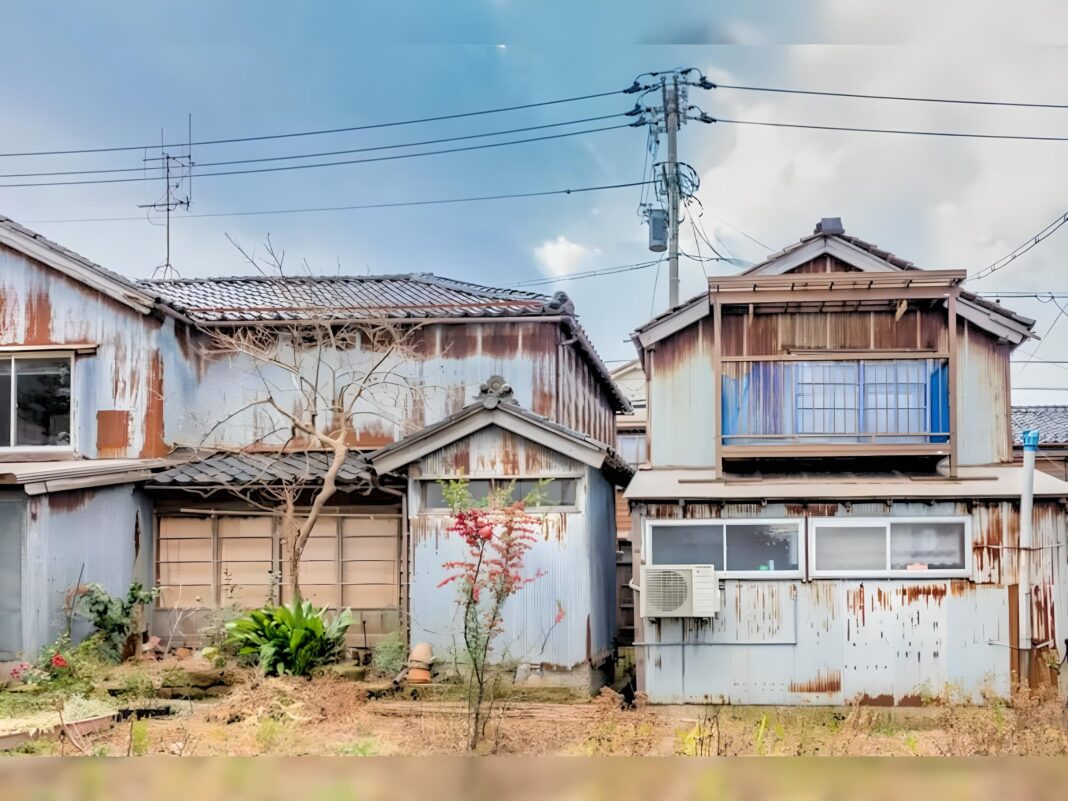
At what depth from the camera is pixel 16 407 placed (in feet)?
33.9

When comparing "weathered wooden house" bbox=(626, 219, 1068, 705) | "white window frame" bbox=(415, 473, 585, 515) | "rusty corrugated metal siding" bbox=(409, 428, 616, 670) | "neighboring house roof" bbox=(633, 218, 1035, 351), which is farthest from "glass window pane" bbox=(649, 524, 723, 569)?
"neighboring house roof" bbox=(633, 218, 1035, 351)

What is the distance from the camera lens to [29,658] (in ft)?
28.0

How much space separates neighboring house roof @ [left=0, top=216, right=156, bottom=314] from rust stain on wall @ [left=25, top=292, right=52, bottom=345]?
47 cm

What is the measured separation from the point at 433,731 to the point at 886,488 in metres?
4.52

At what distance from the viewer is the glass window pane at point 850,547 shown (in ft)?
26.6

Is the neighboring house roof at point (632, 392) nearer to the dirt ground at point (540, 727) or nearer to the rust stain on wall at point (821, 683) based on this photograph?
the rust stain on wall at point (821, 683)

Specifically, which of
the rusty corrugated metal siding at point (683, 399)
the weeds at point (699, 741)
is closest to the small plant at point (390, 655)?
the weeds at point (699, 741)

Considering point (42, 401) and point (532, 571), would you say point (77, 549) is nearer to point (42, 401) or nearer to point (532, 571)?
point (42, 401)

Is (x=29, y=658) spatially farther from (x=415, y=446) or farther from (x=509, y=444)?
(x=509, y=444)

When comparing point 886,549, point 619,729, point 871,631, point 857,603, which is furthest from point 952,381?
point 619,729

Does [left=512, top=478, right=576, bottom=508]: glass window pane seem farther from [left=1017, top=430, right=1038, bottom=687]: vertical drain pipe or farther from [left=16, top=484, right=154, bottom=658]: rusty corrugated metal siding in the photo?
[left=16, top=484, right=154, bottom=658]: rusty corrugated metal siding

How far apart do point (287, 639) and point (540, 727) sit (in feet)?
8.46

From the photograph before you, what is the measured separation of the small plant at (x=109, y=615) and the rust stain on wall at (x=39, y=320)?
304 cm

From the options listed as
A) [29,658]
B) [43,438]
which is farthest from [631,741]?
[43,438]
